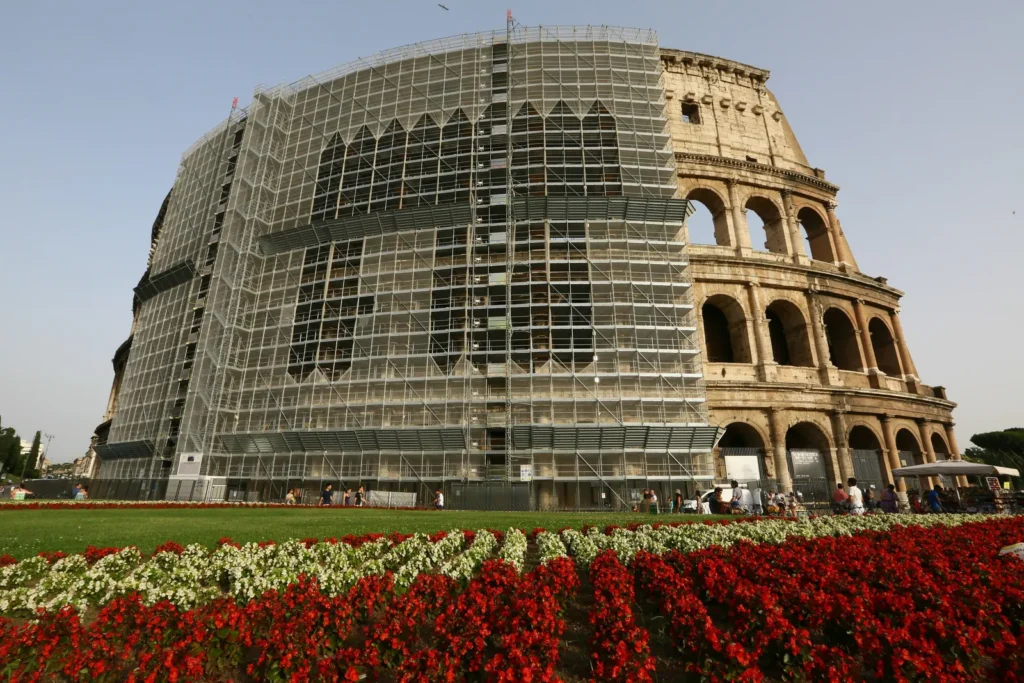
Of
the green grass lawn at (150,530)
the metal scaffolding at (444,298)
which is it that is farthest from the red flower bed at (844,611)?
the metal scaffolding at (444,298)

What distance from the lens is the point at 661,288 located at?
2411cm

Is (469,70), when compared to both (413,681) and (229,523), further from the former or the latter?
(413,681)

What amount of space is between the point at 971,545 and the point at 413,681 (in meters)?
8.98

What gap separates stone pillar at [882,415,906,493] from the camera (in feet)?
83.5

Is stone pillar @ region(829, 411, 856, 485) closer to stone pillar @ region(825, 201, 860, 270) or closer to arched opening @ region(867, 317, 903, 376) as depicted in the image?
arched opening @ region(867, 317, 903, 376)

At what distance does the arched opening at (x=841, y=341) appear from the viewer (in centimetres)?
2769

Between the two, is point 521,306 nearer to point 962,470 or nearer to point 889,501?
point 889,501

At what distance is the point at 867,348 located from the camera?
2750 centimetres

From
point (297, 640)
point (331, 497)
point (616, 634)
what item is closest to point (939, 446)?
point (331, 497)

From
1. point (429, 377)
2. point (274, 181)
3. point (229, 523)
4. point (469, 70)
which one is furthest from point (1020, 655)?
point (274, 181)

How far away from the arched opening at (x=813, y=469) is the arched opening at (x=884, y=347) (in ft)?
25.9

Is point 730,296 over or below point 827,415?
over

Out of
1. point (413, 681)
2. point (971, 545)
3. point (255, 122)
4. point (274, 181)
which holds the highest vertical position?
point (255, 122)

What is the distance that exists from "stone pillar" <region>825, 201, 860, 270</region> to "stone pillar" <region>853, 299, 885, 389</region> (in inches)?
112
